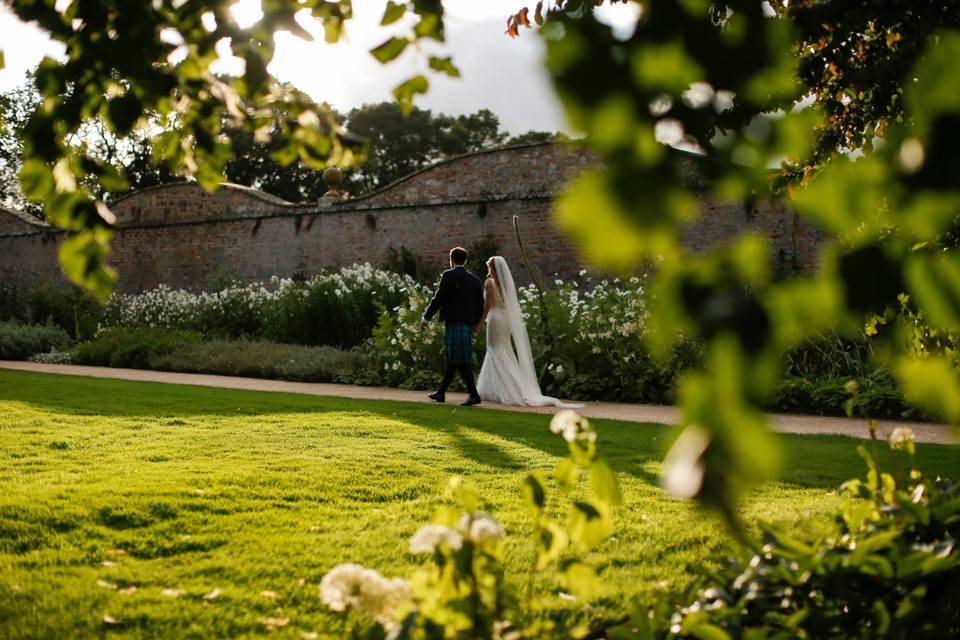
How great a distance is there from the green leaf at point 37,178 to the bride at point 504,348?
837cm

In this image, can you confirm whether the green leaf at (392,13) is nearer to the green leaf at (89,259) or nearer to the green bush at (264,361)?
the green leaf at (89,259)

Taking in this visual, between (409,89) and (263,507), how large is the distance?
2.91 meters

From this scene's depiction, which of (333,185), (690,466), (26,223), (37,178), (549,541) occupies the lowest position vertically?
(549,541)

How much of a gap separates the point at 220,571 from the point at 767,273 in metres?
3.20

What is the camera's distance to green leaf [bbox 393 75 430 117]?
227cm

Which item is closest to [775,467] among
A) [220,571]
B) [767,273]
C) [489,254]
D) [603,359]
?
[767,273]

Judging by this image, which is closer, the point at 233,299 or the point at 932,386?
the point at 932,386

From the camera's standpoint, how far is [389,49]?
82.4 inches

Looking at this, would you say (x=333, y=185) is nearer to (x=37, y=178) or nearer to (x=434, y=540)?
(x=37, y=178)

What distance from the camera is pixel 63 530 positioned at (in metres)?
3.98

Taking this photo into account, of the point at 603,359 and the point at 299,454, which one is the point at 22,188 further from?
the point at 603,359

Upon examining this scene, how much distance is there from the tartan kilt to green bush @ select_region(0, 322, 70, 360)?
1039cm

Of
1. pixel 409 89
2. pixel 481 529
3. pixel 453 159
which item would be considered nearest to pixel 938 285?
pixel 481 529

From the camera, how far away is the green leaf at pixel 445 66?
7.24 ft
